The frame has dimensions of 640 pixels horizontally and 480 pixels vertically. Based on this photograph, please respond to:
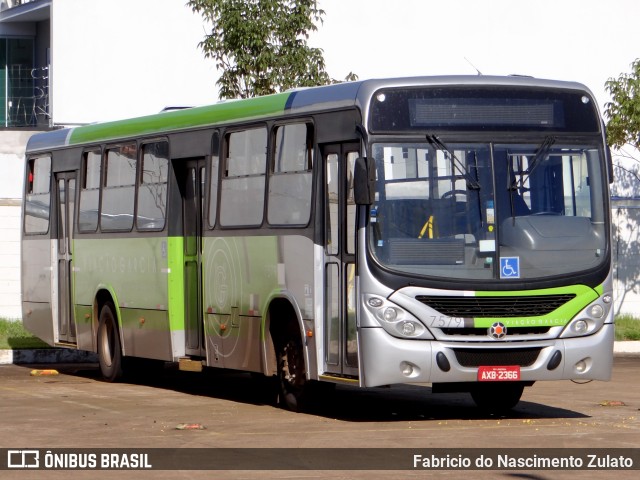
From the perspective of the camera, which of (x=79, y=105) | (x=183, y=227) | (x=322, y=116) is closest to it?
(x=322, y=116)

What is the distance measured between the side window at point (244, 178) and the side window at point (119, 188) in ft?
8.33

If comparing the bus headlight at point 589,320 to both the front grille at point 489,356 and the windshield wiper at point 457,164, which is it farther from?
the windshield wiper at point 457,164

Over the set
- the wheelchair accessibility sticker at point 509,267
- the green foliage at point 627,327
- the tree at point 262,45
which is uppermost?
the tree at point 262,45

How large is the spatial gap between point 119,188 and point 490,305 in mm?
6778

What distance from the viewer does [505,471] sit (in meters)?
10.3

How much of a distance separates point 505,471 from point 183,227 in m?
7.54

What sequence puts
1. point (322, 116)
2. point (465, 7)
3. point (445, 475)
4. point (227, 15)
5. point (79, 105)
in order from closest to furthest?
point (445, 475) < point (322, 116) < point (227, 15) < point (79, 105) < point (465, 7)

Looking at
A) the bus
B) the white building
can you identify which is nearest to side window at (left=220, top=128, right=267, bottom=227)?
the bus

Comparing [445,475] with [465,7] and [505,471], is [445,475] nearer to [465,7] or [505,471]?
[505,471]

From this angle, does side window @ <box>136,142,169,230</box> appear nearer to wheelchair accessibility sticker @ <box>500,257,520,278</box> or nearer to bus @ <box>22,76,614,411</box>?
bus @ <box>22,76,614,411</box>

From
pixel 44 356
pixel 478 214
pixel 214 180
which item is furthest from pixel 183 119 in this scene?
pixel 44 356

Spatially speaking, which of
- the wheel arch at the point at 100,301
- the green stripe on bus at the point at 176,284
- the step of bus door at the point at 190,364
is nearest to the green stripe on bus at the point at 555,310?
the step of bus door at the point at 190,364

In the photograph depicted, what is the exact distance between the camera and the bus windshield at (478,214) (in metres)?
13.1

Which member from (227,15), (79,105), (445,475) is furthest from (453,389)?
(79,105)
